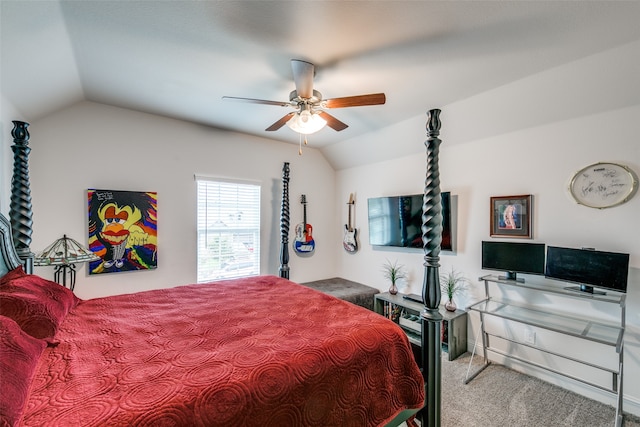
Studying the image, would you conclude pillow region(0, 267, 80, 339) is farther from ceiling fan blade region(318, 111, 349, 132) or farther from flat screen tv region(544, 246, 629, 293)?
flat screen tv region(544, 246, 629, 293)

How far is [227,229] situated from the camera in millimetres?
3709

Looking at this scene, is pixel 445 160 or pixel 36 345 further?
pixel 445 160

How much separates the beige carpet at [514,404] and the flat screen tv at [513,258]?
919 millimetres

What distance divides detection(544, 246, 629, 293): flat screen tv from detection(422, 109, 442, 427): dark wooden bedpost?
130 cm

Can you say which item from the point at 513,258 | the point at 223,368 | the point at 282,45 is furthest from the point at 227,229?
the point at 513,258

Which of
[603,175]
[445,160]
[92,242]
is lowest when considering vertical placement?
[92,242]

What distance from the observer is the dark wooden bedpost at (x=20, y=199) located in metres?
2.00

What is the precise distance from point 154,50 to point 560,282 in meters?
3.74

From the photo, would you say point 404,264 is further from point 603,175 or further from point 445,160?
point 603,175

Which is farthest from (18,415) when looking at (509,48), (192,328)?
(509,48)

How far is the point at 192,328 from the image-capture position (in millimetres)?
1564

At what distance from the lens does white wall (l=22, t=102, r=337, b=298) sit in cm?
266

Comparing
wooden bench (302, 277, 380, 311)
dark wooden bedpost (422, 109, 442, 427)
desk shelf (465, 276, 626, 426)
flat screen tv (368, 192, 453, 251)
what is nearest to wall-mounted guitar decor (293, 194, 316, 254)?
wooden bench (302, 277, 380, 311)

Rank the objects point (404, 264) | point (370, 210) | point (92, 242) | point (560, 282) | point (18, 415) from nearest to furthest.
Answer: point (18, 415) → point (560, 282) → point (92, 242) → point (404, 264) → point (370, 210)
